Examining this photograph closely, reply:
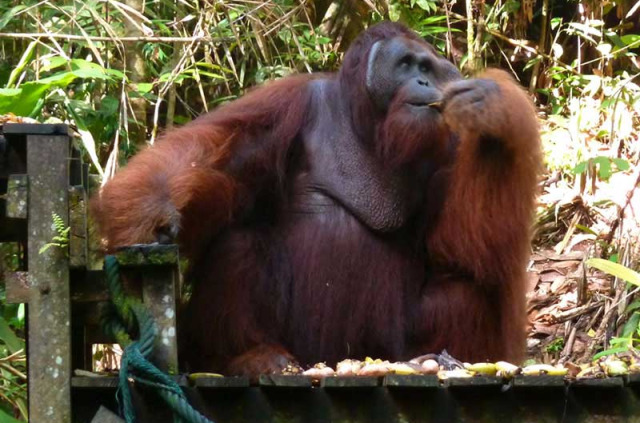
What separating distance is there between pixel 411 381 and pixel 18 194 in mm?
1215

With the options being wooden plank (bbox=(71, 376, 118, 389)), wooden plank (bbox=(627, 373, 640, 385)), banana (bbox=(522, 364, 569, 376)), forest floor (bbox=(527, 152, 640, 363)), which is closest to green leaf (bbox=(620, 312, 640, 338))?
forest floor (bbox=(527, 152, 640, 363))

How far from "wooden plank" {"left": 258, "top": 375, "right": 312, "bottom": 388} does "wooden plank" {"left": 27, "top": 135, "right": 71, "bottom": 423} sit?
1.78ft

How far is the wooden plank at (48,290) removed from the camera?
3.14 metres

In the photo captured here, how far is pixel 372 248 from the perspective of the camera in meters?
4.48

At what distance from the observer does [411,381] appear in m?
3.13

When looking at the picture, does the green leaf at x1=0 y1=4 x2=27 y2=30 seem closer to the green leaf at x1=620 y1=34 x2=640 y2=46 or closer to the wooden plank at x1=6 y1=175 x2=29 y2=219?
the wooden plank at x1=6 y1=175 x2=29 y2=219

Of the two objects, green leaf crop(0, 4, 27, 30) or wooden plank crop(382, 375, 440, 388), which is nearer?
wooden plank crop(382, 375, 440, 388)

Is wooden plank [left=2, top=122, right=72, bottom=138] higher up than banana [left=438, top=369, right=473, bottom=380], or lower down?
higher up

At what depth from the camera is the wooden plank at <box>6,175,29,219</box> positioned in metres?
3.23

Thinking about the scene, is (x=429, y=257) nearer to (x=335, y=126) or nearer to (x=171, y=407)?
(x=335, y=126)

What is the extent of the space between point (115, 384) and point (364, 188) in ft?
5.69

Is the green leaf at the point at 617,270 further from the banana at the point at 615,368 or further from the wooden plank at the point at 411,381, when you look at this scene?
the wooden plank at the point at 411,381

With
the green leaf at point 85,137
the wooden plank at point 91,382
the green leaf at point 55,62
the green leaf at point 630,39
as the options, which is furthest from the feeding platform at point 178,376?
the green leaf at point 630,39

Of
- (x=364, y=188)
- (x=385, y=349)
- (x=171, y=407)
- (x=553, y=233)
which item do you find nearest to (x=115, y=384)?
(x=171, y=407)
